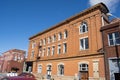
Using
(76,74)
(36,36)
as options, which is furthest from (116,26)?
(36,36)

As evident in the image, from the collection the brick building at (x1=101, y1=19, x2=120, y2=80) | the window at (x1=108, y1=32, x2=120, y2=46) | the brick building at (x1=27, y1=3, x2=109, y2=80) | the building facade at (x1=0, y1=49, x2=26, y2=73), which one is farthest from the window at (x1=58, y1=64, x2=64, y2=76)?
the building facade at (x1=0, y1=49, x2=26, y2=73)

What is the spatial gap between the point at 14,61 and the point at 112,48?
3902 cm

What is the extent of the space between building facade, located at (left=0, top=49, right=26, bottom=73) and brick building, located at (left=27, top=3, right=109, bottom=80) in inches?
677

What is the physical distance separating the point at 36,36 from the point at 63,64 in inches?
618

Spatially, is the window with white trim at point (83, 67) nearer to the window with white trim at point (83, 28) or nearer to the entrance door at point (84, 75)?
the entrance door at point (84, 75)

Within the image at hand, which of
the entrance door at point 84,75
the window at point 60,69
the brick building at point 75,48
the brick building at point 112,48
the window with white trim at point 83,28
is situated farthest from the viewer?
the window at point 60,69

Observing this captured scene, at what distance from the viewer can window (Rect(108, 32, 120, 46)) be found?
18.6 metres

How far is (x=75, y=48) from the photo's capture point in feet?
79.8

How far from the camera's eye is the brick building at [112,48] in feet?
58.6

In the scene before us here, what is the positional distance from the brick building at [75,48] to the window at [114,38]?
153 cm

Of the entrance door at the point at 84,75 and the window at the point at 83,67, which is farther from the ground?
the window at the point at 83,67

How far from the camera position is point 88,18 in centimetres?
2347

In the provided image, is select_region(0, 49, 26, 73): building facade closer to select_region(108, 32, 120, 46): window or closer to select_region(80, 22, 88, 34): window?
select_region(80, 22, 88, 34): window

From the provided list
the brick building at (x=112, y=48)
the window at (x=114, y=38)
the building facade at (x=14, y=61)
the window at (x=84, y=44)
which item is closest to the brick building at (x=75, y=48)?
the window at (x=84, y=44)
